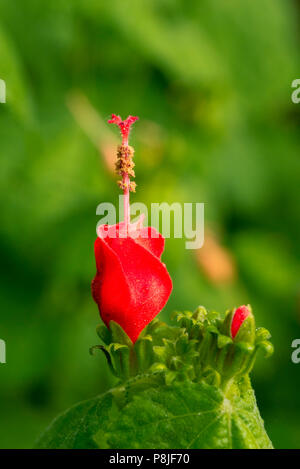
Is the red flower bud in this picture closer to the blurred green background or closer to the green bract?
the green bract

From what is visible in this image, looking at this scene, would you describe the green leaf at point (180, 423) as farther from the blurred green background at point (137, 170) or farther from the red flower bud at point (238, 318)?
the blurred green background at point (137, 170)

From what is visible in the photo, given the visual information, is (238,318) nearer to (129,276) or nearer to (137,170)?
(129,276)

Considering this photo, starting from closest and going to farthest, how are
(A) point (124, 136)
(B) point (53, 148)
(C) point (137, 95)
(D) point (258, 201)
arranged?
(A) point (124, 136) → (B) point (53, 148) → (C) point (137, 95) → (D) point (258, 201)

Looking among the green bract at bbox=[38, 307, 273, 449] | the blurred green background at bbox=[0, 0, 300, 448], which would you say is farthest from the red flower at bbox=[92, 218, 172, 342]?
the blurred green background at bbox=[0, 0, 300, 448]

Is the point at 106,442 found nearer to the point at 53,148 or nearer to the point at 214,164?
the point at 53,148

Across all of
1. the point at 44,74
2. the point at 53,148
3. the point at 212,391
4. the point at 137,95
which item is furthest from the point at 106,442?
the point at 137,95

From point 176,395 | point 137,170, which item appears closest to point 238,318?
point 176,395
